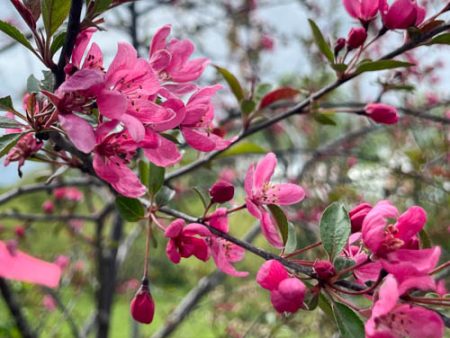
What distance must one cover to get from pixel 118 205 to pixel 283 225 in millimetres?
266

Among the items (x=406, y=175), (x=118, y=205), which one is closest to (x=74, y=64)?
(x=118, y=205)

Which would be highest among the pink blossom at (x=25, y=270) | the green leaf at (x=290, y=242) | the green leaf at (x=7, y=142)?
the green leaf at (x=7, y=142)

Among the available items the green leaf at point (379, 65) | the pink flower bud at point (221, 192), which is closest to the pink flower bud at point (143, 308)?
the pink flower bud at point (221, 192)

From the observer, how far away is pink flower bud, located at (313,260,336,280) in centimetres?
63

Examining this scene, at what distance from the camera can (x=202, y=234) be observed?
73 cm

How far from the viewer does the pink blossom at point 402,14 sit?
32.4 inches

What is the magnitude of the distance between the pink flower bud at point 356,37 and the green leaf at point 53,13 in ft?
1.55

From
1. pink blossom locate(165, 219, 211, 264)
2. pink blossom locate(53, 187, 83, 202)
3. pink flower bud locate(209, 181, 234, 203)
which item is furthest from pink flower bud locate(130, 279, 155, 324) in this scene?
pink blossom locate(53, 187, 83, 202)

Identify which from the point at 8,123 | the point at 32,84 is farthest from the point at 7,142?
the point at 32,84

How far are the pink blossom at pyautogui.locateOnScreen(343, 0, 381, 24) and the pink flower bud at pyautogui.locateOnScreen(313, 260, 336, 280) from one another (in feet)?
1.54

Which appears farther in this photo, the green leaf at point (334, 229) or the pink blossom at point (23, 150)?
the pink blossom at point (23, 150)

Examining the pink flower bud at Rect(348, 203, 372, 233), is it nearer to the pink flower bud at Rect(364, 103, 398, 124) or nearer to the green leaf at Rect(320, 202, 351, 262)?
the green leaf at Rect(320, 202, 351, 262)

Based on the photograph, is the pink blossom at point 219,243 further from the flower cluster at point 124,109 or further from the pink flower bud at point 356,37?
the pink flower bud at point 356,37

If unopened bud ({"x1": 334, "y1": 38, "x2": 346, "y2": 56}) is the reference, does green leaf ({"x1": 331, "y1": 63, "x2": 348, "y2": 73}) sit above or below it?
below
